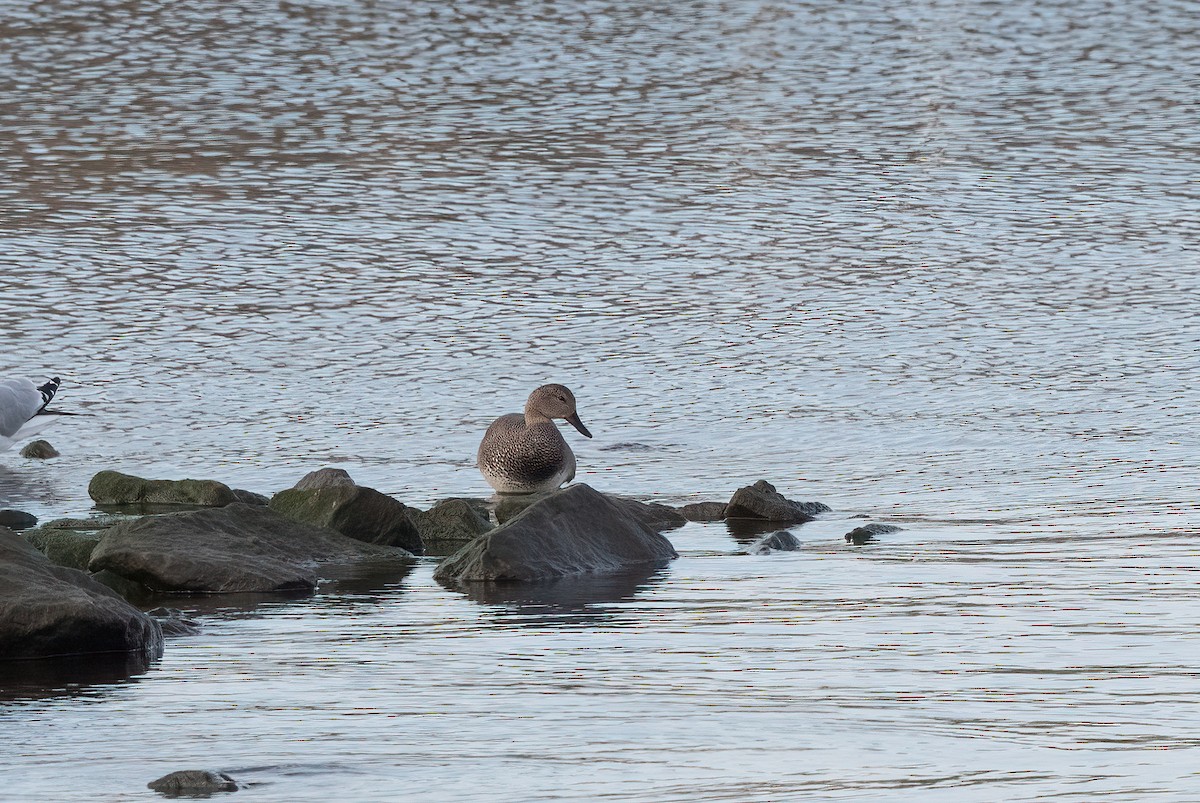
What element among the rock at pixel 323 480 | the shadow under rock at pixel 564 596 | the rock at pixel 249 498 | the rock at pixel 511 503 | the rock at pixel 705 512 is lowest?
the rock at pixel 511 503

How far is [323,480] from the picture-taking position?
12.1 m

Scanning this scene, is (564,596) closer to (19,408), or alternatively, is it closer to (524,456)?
(524,456)

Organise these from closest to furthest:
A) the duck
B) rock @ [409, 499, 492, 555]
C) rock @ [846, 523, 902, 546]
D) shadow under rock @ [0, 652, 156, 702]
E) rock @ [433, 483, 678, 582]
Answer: shadow under rock @ [0, 652, 156, 702], rock @ [433, 483, 678, 582], rock @ [846, 523, 902, 546], rock @ [409, 499, 492, 555], the duck

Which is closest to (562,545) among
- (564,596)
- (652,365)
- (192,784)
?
(564,596)

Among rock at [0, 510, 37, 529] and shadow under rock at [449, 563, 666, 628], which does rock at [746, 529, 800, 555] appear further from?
rock at [0, 510, 37, 529]

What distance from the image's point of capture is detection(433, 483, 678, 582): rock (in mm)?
10641

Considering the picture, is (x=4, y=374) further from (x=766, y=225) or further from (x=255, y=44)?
(x=255, y=44)

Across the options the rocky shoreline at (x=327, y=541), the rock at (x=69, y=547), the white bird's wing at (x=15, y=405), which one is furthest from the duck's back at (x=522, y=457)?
the white bird's wing at (x=15, y=405)

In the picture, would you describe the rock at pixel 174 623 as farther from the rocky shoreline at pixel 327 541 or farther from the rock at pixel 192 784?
the rock at pixel 192 784

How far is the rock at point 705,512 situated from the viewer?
12.3 meters

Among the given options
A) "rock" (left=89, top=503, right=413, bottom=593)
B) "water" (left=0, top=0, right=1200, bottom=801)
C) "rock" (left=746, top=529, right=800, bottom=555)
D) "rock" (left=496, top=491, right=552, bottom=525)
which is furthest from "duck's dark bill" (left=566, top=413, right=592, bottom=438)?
"rock" (left=89, top=503, right=413, bottom=593)

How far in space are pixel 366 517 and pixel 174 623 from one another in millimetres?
2087

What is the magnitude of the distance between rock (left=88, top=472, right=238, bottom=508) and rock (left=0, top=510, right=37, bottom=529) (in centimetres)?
79

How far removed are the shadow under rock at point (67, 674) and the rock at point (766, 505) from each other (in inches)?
160
